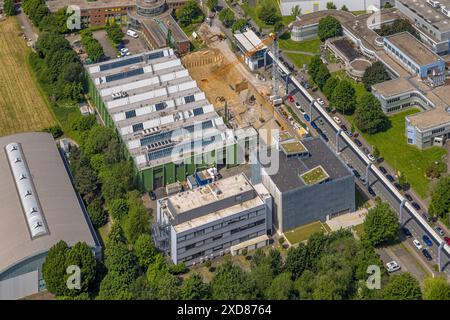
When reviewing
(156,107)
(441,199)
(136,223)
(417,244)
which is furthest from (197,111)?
(417,244)

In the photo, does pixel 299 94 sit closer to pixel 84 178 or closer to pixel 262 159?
pixel 262 159

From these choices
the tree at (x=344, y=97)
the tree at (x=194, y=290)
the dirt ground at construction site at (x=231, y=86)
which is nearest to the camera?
the tree at (x=194, y=290)

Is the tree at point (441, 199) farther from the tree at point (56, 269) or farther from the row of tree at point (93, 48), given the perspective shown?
the row of tree at point (93, 48)

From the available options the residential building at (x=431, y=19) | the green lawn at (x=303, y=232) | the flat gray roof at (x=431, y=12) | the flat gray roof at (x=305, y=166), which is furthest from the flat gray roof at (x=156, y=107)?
the flat gray roof at (x=431, y=12)

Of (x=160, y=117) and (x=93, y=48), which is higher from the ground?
(x=160, y=117)

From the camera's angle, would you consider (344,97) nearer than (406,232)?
No

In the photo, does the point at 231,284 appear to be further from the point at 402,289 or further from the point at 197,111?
the point at 197,111

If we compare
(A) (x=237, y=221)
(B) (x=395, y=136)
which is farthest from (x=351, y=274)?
(B) (x=395, y=136)
